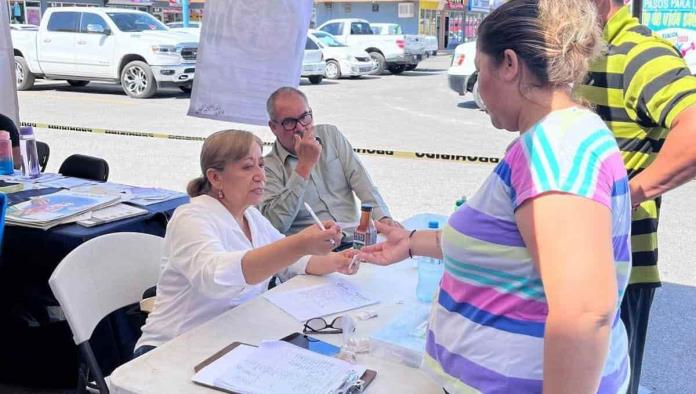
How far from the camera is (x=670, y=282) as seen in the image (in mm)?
4379

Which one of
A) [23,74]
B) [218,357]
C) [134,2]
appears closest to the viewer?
[218,357]

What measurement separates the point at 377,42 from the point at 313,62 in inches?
136

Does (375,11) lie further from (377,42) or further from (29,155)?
(29,155)

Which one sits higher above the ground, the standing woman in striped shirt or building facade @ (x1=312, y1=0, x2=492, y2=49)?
building facade @ (x1=312, y1=0, x2=492, y2=49)

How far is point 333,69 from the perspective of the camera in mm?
18078

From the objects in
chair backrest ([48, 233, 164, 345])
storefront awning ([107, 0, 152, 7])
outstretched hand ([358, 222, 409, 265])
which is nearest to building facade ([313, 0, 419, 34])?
storefront awning ([107, 0, 152, 7])

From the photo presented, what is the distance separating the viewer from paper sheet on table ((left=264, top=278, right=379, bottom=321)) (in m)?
2.04

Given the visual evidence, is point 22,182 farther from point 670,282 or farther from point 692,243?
point 692,243

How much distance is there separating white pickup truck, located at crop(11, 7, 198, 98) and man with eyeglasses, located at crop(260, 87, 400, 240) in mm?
10213

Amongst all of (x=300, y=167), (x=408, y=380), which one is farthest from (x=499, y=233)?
(x=300, y=167)

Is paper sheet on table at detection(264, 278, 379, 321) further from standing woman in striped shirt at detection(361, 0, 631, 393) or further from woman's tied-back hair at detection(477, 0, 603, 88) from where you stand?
woman's tied-back hair at detection(477, 0, 603, 88)

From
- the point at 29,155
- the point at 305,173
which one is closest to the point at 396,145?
the point at 29,155

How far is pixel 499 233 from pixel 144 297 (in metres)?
1.72

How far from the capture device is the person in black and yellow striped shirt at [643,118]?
1.84 m
